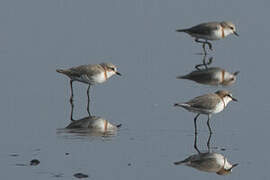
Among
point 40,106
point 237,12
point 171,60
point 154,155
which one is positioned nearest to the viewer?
point 154,155

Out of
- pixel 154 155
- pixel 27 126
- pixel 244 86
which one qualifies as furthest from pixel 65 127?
pixel 244 86

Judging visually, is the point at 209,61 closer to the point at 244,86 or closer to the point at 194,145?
the point at 244,86

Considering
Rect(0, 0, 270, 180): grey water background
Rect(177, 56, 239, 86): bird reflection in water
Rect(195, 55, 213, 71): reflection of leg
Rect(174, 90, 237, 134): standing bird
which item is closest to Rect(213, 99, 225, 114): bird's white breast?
Rect(174, 90, 237, 134): standing bird

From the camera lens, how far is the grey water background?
42.3 feet

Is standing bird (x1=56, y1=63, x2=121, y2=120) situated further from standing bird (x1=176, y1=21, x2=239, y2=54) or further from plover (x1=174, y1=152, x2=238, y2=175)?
standing bird (x1=176, y1=21, x2=239, y2=54)

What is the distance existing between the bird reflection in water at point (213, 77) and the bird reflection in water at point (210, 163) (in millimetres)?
6115

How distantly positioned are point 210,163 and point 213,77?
7.05 m

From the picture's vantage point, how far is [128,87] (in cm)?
1827

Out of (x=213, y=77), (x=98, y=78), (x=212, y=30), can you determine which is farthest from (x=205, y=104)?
(x=212, y=30)

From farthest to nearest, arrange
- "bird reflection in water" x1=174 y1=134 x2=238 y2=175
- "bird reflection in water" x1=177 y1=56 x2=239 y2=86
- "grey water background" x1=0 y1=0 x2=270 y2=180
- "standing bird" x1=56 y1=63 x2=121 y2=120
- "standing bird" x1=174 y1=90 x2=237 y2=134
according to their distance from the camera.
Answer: "bird reflection in water" x1=177 y1=56 x2=239 y2=86 → "standing bird" x1=56 y1=63 x2=121 y2=120 → "standing bird" x1=174 y1=90 x2=237 y2=134 → "grey water background" x1=0 y1=0 x2=270 y2=180 → "bird reflection in water" x1=174 y1=134 x2=238 y2=175

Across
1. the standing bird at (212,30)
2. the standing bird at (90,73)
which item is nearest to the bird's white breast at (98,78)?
the standing bird at (90,73)

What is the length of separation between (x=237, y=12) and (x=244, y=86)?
7965 millimetres

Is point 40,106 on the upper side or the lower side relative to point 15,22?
lower

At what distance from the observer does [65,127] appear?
14914 mm
